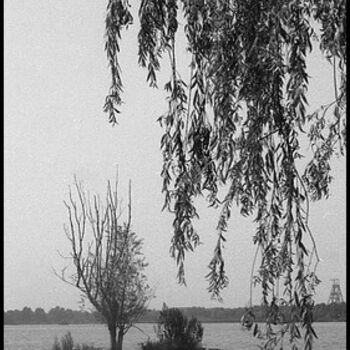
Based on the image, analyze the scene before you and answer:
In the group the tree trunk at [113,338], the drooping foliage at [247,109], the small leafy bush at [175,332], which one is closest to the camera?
the drooping foliage at [247,109]

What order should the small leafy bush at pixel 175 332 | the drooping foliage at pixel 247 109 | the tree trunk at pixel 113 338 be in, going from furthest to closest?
the tree trunk at pixel 113 338 < the small leafy bush at pixel 175 332 < the drooping foliage at pixel 247 109

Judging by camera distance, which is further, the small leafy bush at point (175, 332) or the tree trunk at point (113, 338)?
the tree trunk at point (113, 338)

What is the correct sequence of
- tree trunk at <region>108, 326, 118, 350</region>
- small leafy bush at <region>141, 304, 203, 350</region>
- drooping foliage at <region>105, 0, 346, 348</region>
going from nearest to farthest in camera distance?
1. drooping foliage at <region>105, 0, 346, 348</region>
2. small leafy bush at <region>141, 304, 203, 350</region>
3. tree trunk at <region>108, 326, 118, 350</region>

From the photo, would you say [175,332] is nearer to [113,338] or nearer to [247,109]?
[113,338]

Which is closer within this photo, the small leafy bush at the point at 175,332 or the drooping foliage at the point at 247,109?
the drooping foliage at the point at 247,109

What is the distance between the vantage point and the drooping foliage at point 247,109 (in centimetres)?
192

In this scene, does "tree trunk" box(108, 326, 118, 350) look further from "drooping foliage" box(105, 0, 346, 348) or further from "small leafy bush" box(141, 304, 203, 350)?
"drooping foliage" box(105, 0, 346, 348)

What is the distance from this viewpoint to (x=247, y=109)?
2.00 m

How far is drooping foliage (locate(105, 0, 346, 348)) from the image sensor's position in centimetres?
192

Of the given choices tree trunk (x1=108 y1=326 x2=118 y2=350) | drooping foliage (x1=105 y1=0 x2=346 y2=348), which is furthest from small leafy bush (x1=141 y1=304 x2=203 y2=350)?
drooping foliage (x1=105 y1=0 x2=346 y2=348)

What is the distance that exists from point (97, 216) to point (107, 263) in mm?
889

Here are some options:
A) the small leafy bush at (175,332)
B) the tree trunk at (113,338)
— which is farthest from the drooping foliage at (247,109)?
the tree trunk at (113,338)

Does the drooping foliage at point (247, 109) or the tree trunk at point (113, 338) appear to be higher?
the drooping foliage at point (247, 109)

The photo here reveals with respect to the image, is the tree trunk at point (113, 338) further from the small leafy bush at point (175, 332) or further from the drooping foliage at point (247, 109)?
the drooping foliage at point (247, 109)
